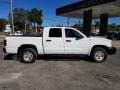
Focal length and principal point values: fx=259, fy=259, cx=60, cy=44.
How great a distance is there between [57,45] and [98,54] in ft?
7.44

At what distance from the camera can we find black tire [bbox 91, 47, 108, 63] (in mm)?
13891

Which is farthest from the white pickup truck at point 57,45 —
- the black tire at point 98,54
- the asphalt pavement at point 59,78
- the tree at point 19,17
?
the tree at point 19,17

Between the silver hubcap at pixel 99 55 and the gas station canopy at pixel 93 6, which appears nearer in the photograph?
the silver hubcap at pixel 99 55

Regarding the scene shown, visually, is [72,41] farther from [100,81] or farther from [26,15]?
[26,15]

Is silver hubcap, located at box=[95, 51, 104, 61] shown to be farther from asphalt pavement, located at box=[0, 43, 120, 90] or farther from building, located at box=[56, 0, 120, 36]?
building, located at box=[56, 0, 120, 36]

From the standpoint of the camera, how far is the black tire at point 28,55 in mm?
13375

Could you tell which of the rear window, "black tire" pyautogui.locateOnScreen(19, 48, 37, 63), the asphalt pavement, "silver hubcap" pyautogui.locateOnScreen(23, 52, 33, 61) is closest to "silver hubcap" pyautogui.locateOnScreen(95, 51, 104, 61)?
the asphalt pavement

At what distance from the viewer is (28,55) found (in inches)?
529

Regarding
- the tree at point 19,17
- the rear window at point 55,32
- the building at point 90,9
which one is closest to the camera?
the rear window at point 55,32

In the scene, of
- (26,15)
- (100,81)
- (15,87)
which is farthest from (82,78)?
(26,15)

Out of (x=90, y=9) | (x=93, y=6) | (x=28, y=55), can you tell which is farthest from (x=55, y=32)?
(x=90, y=9)

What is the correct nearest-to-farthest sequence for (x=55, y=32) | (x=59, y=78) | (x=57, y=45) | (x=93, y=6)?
(x=59, y=78) → (x=57, y=45) → (x=55, y=32) → (x=93, y=6)

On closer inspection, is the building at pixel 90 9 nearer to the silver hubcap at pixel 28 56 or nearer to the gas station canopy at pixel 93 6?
the gas station canopy at pixel 93 6

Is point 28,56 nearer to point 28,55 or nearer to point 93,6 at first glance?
point 28,55
